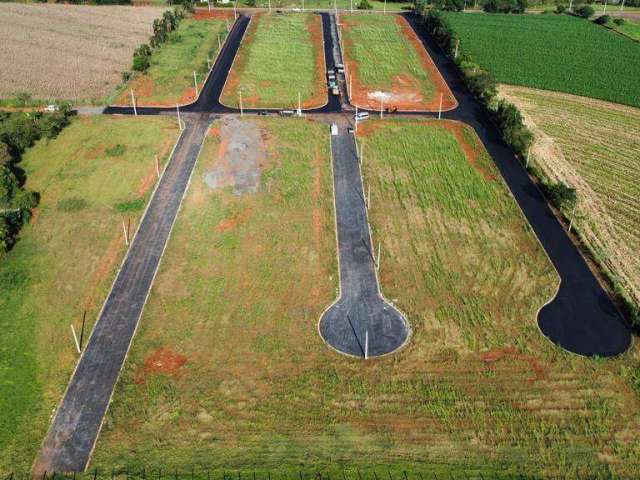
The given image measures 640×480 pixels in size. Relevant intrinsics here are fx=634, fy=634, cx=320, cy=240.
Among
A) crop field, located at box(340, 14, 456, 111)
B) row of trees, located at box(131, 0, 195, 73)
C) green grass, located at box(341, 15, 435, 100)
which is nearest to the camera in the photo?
crop field, located at box(340, 14, 456, 111)

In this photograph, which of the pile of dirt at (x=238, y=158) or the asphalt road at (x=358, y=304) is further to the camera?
the pile of dirt at (x=238, y=158)

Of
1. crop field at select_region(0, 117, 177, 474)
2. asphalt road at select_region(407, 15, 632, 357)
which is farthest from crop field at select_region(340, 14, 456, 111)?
crop field at select_region(0, 117, 177, 474)

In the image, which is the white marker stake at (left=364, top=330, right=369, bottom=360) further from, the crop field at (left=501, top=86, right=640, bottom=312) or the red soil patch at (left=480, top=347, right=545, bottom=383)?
the crop field at (left=501, top=86, right=640, bottom=312)

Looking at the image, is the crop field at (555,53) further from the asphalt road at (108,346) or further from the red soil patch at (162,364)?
the red soil patch at (162,364)

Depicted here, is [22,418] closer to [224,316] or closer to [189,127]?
[224,316]

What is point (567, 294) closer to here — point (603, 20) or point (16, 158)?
point (16, 158)

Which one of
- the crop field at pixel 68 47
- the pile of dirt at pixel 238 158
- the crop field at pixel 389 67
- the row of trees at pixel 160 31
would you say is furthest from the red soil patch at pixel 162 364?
the row of trees at pixel 160 31
